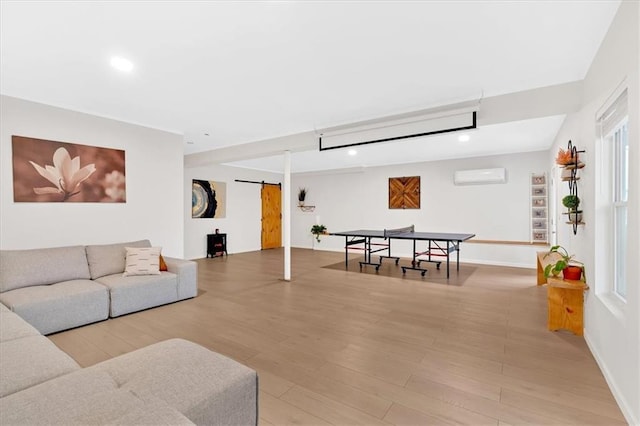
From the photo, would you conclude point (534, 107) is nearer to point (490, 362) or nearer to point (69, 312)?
point (490, 362)

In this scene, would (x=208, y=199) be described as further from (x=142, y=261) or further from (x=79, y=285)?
(x=79, y=285)

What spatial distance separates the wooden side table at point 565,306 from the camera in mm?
2908

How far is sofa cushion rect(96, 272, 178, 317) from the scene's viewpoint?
3432mm

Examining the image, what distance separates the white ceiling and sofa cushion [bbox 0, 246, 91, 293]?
181cm

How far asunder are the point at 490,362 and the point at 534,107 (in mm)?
2626

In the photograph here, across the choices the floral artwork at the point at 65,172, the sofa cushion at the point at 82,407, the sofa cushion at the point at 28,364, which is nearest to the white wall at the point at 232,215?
the floral artwork at the point at 65,172

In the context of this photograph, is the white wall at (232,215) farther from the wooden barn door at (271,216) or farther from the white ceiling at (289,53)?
the white ceiling at (289,53)

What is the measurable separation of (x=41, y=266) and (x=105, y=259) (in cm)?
62

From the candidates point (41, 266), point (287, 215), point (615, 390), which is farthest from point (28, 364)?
point (287, 215)

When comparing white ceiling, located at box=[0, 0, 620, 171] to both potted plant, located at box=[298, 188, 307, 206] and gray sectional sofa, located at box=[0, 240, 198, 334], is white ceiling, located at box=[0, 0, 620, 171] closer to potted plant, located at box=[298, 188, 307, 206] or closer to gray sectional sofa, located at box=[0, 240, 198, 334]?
gray sectional sofa, located at box=[0, 240, 198, 334]

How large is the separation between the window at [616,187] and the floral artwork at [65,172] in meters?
5.47

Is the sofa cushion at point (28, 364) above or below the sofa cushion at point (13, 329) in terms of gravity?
above

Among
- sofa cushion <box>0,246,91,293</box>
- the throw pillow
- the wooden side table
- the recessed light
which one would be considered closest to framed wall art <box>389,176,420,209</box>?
the wooden side table

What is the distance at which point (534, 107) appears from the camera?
10.6 feet
